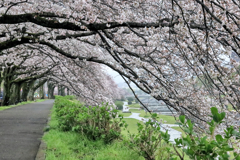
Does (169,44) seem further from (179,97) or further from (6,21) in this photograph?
(6,21)

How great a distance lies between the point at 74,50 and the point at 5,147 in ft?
17.9

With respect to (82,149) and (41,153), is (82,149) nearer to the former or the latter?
(82,149)

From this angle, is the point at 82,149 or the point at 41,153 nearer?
the point at 41,153

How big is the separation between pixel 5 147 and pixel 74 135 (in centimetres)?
181

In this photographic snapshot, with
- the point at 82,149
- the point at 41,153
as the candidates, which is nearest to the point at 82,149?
the point at 82,149

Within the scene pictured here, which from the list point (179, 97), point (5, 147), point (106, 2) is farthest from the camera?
point (106, 2)

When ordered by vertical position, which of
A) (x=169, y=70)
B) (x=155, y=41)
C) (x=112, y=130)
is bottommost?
(x=112, y=130)

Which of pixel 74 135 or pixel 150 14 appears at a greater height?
pixel 150 14

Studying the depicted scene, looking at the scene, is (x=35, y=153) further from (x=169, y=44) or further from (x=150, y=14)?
(x=150, y=14)

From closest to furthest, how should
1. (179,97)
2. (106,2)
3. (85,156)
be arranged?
(179,97) → (85,156) → (106,2)

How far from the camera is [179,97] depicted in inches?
171

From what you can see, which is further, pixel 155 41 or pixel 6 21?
pixel 6 21

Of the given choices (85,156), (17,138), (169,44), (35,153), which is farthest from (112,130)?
(17,138)

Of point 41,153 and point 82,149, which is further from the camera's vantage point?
point 82,149
